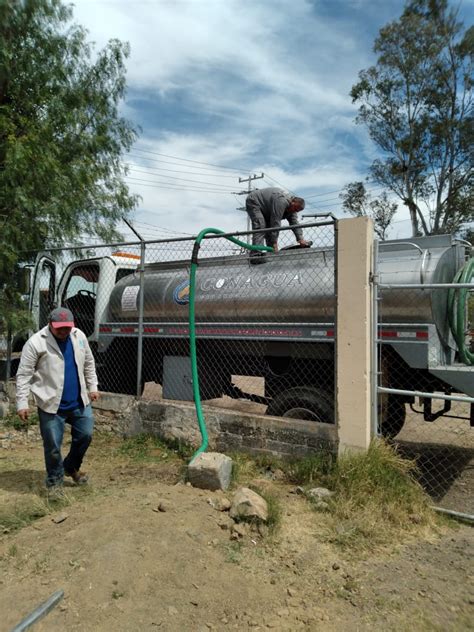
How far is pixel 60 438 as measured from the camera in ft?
15.0

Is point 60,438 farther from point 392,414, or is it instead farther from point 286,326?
point 392,414

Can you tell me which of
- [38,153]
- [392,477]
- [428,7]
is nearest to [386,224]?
[428,7]

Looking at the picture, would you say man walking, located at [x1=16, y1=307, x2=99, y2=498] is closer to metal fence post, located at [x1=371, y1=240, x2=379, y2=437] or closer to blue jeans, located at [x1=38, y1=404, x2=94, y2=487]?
blue jeans, located at [x1=38, y1=404, x2=94, y2=487]

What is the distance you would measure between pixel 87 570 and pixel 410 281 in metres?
3.95

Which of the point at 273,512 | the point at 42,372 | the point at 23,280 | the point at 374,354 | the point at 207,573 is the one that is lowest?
the point at 207,573

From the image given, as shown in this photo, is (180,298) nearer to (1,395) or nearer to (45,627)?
(1,395)

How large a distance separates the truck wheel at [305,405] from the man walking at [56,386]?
2084mm

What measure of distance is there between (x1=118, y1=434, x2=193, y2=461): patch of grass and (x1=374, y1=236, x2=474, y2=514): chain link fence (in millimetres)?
2259

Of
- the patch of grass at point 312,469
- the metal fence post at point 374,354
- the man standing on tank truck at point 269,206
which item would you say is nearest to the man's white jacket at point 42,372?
the patch of grass at point 312,469

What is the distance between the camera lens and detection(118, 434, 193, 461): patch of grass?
222 inches

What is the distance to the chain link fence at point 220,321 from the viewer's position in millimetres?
5426

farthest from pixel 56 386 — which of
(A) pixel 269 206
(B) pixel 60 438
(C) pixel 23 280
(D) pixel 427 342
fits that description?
(C) pixel 23 280

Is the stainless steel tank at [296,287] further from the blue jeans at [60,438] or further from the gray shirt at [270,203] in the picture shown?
the blue jeans at [60,438]

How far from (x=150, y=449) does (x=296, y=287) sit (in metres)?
2.54
